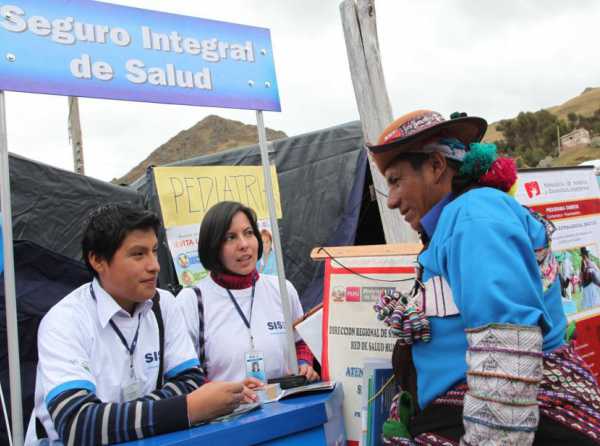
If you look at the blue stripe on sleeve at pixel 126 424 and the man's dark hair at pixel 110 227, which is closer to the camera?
the blue stripe on sleeve at pixel 126 424

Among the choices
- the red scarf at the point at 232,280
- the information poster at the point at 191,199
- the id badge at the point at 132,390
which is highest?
the information poster at the point at 191,199

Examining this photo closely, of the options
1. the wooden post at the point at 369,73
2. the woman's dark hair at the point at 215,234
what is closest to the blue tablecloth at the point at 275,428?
the woman's dark hair at the point at 215,234

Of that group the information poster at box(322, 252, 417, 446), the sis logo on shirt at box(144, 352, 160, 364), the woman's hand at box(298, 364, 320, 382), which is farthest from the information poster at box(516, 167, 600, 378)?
the sis logo on shirt at box(144, 352, 160, 364)

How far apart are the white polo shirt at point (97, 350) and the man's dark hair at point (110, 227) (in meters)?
0.13

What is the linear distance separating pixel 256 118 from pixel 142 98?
0.54 meters

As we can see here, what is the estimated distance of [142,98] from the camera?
201 centimetres

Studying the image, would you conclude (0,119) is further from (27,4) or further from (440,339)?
(440,339)

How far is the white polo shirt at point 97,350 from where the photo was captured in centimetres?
163

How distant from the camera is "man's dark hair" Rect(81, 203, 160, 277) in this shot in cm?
185

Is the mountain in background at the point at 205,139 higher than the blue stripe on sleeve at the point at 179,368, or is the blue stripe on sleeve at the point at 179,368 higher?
the mountain in background at the point at 205,139

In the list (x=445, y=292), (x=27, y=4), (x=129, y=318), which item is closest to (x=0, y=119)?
(x=27, y=4)

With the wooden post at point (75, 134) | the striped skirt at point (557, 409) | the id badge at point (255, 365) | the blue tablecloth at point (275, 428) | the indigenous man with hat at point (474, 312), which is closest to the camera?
the indigenous man with hat at point (474, 312)

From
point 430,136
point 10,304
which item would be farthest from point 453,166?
point 10,304

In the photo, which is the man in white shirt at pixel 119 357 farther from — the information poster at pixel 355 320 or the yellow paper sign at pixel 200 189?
the yellow paper sign at pixel 200 189
